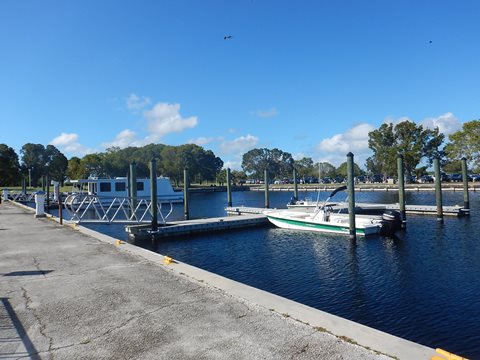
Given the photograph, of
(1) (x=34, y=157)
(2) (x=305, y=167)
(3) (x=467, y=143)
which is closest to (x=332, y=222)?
(3) (x=467, y=143)

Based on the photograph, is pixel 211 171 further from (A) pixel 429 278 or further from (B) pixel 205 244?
(A) pixel 429 278

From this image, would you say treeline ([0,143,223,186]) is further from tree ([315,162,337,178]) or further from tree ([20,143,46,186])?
tree ([315,162,337,178])

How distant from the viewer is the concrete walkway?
532 cm

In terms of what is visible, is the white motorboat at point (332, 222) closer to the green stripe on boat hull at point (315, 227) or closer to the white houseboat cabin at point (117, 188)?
the green stripe on boat hull at point (315, 227)

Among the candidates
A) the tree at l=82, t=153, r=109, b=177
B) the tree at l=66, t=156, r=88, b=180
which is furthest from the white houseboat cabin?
the tree at l=82, t=153, r=109, b=177

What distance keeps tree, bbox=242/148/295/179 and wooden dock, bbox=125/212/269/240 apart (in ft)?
436

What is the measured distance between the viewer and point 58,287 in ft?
28.7

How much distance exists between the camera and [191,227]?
26234 mm

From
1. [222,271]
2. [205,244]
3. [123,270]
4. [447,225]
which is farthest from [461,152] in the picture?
[123,270]

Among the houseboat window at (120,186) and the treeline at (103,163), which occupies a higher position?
the treeline at (103,163)

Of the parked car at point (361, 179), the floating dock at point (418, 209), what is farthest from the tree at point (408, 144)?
the floating dock at point (418, 209)

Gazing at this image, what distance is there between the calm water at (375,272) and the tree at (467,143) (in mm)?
51258

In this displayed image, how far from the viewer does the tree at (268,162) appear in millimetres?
165625

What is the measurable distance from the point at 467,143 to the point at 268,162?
101 metres
